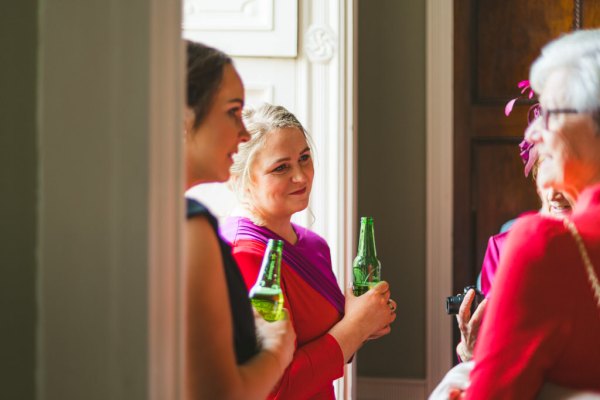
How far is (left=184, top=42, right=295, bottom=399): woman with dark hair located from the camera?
2.80ft

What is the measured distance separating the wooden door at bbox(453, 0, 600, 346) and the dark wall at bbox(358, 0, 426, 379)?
0.19 metres

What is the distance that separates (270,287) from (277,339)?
0.70 ft

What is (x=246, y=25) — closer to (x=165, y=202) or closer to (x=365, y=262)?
(x=365, y=262)

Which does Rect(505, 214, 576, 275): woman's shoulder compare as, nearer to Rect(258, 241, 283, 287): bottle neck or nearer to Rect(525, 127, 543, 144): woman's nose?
Rect(525, 127, 543, 144): woman's nose

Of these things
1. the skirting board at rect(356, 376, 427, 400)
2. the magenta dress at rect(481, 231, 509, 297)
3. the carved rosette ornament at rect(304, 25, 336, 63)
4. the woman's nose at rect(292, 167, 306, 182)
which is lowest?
→ the skirting board at rect(356, 376, 427, 400)

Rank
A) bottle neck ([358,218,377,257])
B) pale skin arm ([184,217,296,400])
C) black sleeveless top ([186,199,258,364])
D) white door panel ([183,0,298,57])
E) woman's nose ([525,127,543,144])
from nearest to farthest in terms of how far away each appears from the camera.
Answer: pale skin arm ([184,217,296,400]), black sleeveless top ([186,199,258,364]), woman's nose ([525,127,543,144]), bottle neck ([358,218,377,257]), white door panel ([183,0,298,57])

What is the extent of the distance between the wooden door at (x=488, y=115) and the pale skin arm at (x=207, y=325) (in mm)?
2661

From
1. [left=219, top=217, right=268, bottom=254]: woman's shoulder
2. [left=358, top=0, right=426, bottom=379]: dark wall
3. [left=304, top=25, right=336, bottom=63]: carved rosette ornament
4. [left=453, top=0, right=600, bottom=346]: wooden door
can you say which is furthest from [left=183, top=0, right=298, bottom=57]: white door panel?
[left=219, top=217, right=268, bottom=254]: woman's shoulder

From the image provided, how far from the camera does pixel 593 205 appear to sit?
95 centimetres

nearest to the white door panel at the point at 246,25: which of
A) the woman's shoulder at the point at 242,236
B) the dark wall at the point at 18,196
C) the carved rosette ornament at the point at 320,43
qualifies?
the carved rosette ornament at the point at 320,43

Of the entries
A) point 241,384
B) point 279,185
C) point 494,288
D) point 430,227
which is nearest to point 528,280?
point 494,288

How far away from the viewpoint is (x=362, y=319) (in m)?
1.66

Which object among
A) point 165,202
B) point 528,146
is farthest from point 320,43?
point 165,202

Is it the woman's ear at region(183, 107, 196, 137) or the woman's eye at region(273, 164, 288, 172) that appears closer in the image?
the woman's ear at region(183, 107, 196, 137)
